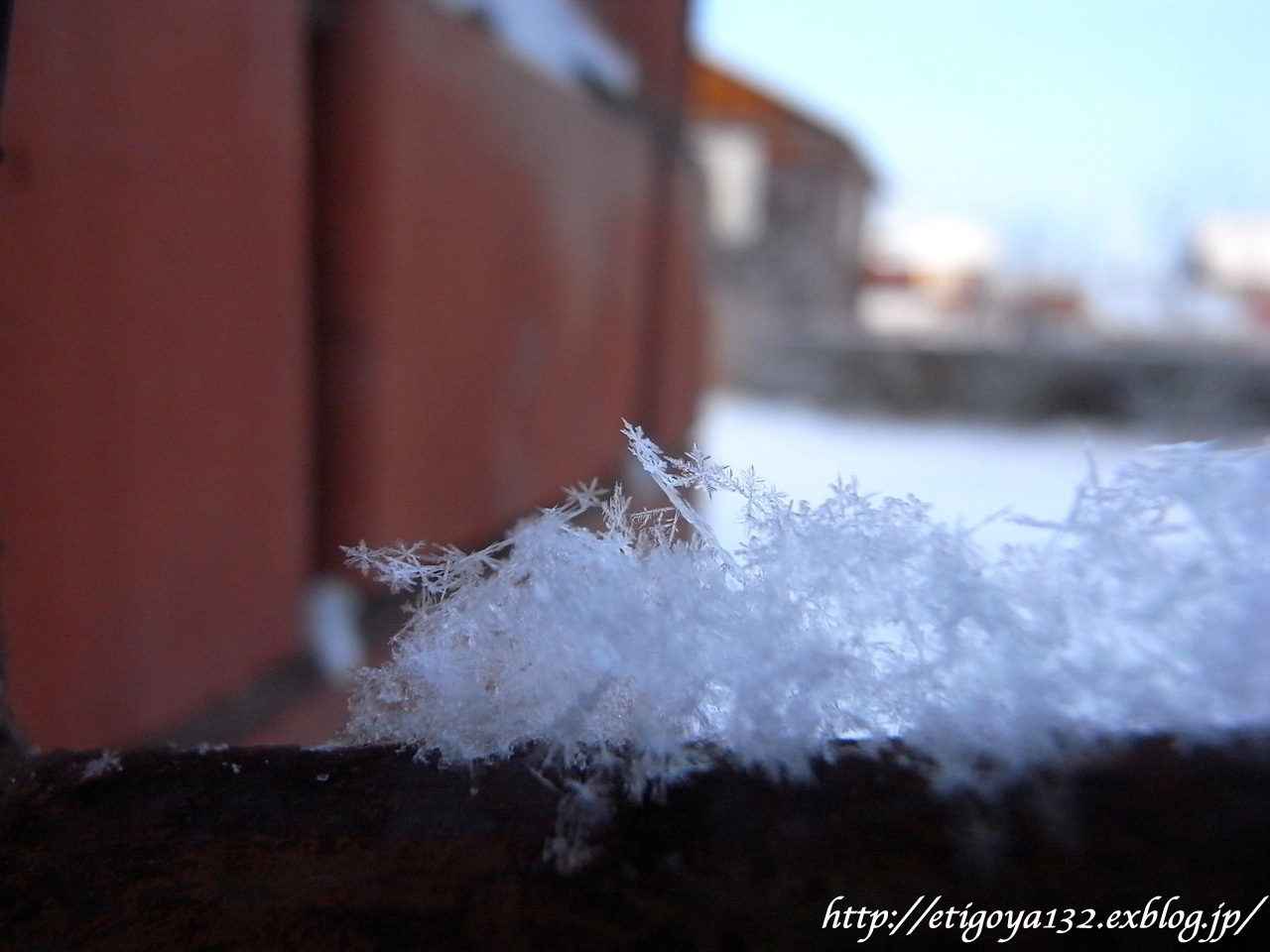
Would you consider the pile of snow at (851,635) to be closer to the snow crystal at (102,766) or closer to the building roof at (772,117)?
the snow crystal at (102,766)

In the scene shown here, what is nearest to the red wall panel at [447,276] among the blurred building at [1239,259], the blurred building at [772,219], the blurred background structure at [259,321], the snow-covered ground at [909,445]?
the blurred background structure at [259,321]

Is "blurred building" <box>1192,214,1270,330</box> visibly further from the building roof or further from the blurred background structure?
the blurred background structure

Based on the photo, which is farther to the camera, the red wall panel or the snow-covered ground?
the snow-covered ground

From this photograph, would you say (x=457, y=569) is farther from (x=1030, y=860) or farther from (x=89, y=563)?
(x=89, y=563)

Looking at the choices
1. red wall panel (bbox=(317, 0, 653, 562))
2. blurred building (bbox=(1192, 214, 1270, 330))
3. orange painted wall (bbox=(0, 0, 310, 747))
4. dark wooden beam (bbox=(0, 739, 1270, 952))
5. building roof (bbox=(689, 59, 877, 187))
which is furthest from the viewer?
blurred building (bbox=(1192, 214, 1270, 330))

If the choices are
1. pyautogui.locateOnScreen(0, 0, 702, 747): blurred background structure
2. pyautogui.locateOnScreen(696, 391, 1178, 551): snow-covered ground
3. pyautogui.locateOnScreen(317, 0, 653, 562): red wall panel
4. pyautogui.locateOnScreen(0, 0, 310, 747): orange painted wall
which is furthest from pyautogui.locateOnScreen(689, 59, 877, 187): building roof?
pyautogui.locateOnScreen(0, 0, 310, 747): orange painted wall

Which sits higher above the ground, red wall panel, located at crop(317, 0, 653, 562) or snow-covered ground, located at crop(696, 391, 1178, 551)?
red wall panel, located at crop(317, 0, 653, 562)
